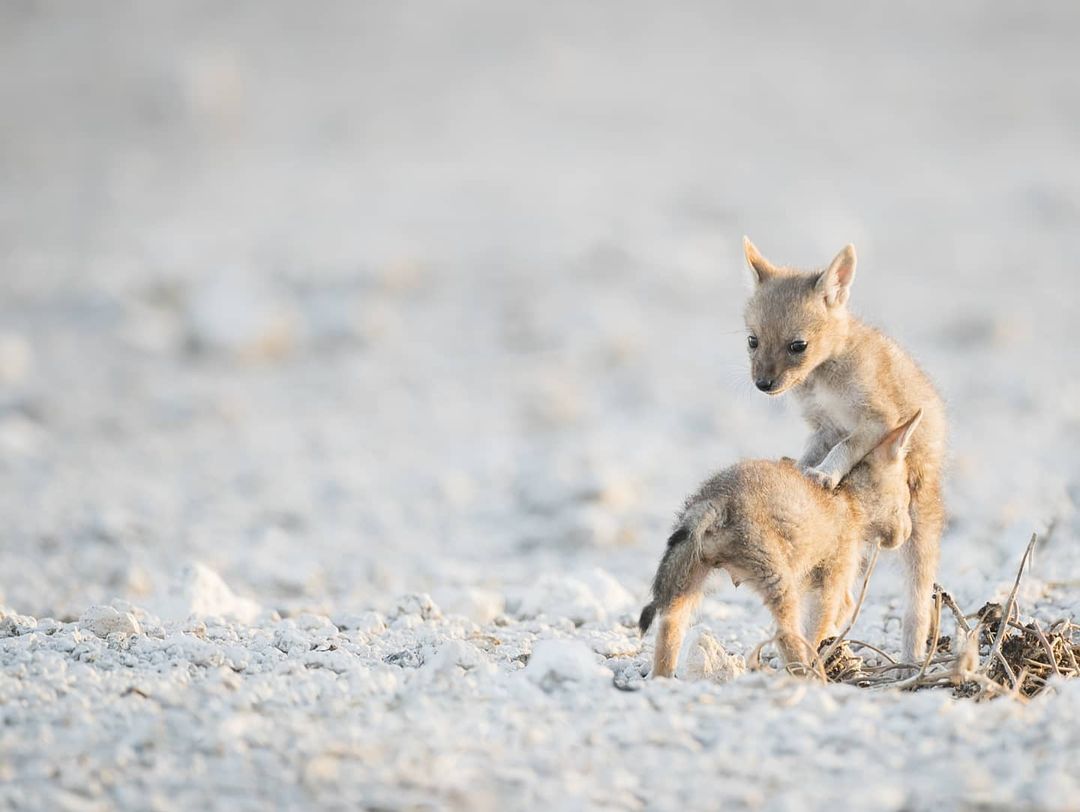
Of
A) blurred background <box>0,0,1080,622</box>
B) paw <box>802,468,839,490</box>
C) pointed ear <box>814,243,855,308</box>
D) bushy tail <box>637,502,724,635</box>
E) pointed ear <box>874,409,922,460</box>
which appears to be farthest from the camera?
blurred background <box>0,0,1080,622</box>

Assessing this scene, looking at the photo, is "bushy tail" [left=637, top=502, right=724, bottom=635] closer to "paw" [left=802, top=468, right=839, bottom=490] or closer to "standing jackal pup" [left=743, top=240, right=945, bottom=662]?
"paw" [left=802, top=468, right=839, bottom=490]

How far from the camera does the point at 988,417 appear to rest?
38.2ft

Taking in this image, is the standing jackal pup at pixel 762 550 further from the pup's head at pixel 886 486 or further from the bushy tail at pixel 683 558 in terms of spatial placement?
the pup's head at pixel 886 486

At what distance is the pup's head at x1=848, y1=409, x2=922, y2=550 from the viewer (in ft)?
18.1

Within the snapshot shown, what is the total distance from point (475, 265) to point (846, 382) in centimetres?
1107

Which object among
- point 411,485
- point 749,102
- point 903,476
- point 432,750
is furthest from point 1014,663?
point 749,102

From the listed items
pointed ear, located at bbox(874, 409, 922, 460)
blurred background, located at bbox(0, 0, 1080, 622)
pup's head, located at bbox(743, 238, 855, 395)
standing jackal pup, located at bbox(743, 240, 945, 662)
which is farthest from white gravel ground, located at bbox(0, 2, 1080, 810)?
pup's head, located at bbox(743, 238, 855, 395)

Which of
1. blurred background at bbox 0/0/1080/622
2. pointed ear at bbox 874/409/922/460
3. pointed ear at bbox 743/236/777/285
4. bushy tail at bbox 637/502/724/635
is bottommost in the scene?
bushy tail at bbox 637/502/724/635

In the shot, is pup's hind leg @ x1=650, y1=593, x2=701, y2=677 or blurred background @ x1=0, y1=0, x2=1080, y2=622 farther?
blurred background @ x1=0, y1=0, x2=1080, y2=622

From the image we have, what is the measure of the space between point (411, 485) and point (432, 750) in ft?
23.9

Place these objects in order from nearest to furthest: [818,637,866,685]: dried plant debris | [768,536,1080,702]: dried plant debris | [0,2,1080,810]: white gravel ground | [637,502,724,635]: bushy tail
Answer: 1. [0,2,1080,810]: white gravel ground
2. [768,536,1080,702]: dried plant debris
3. [637,502,724,635]: bushy tail
4. [818,637,866,685]: dried plant debris

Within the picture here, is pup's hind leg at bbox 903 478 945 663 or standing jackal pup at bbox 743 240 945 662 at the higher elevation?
standing jackal pup at bbox 743 240 945 662

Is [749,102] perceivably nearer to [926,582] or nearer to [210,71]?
[210,71]

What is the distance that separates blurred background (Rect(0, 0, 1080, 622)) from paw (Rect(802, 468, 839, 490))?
1261 millimetres
